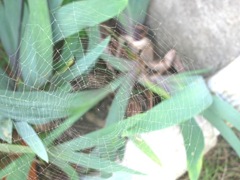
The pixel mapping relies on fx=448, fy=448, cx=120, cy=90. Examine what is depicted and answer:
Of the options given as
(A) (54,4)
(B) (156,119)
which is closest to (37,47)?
(A) (54,4)

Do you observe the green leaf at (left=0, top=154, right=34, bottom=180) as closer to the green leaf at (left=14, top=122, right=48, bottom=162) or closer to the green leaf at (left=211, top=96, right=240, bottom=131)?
the green leaf at (left=14, top=122, right=48, bottom=162)

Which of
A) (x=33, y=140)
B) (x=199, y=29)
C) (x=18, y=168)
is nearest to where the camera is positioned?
(x=33, y=140)

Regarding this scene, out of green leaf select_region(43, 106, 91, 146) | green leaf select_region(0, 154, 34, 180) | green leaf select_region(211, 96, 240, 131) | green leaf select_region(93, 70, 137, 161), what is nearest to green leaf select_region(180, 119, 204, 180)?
green leaf select_region(211, 96, 240, 131)

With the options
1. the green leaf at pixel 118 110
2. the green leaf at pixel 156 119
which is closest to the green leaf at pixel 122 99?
the green leaf at pixel 118 110

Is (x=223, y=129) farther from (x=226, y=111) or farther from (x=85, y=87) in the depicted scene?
(x=85, y=87)

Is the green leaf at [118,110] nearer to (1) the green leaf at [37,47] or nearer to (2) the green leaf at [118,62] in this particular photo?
(2) the green leaf at [118,62]

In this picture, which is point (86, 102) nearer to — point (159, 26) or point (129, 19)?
point (129, 19)
